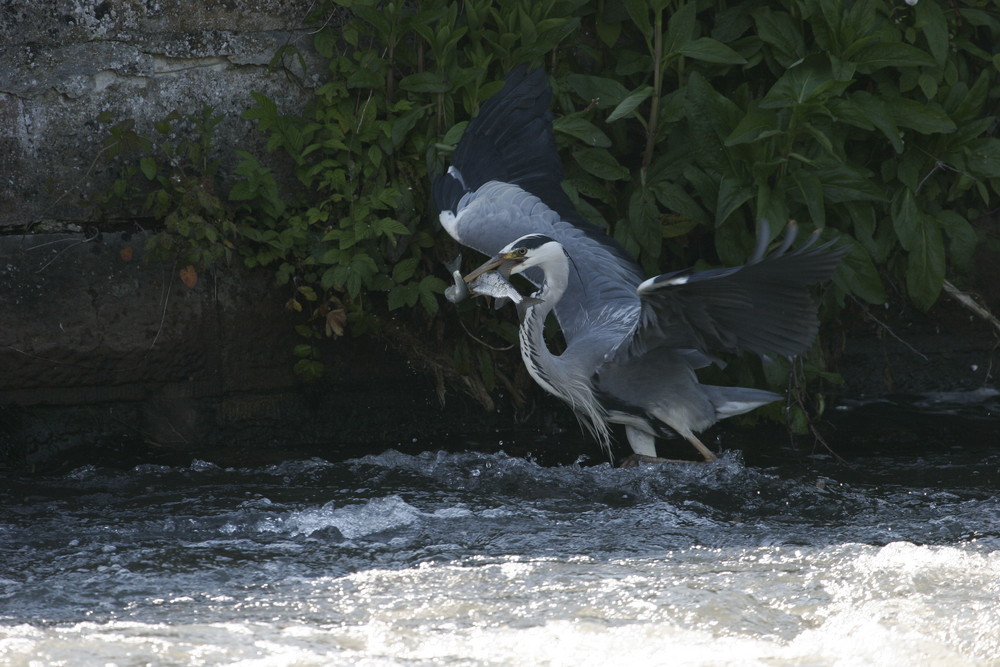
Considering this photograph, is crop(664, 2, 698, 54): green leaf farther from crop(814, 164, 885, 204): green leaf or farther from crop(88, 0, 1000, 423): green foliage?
crop(814, 164, 885, 204): green leaf

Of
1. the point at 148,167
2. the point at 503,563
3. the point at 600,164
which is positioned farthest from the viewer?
the point at 600,164

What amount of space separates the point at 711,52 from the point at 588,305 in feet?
2.79

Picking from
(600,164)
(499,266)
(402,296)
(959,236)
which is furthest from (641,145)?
(959,236)

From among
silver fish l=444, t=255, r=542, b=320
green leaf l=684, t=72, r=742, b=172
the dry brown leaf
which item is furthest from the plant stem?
the dry brown leaf

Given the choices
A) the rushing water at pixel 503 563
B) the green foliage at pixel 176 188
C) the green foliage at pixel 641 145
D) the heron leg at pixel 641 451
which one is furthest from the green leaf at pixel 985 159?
the green foliage at pixel 176 188

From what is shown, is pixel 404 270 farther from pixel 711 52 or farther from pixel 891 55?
pixel 891 55

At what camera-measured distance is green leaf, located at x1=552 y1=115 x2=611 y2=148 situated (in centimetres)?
358

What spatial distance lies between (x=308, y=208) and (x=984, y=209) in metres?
2.30

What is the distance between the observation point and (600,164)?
3.63 metres

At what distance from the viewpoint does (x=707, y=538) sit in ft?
8.98

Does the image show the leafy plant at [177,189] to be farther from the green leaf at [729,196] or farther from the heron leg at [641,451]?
the green leaf at [729,196]

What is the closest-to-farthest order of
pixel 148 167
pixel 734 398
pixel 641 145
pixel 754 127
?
1. pixel 754 127
2. pixel 734 398
3. pixel 148 167
4. pixel 641 145

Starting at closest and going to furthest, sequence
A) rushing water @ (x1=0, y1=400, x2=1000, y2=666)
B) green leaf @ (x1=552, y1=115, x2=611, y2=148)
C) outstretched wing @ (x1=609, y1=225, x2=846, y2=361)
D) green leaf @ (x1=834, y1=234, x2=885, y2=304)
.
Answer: rushing water @ (x1=0, y1=400, x2=1000, y2=666) → outstretched wing @ (x1=609, y1=225, x2=846, y2=361) → green leaf @ (x1=834, y1=234, x2=885, y2=304) → green leaf @ (x1=552, y1=115, x2=611, y2=148)

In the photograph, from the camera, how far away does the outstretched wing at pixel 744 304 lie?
2826 millimetres
